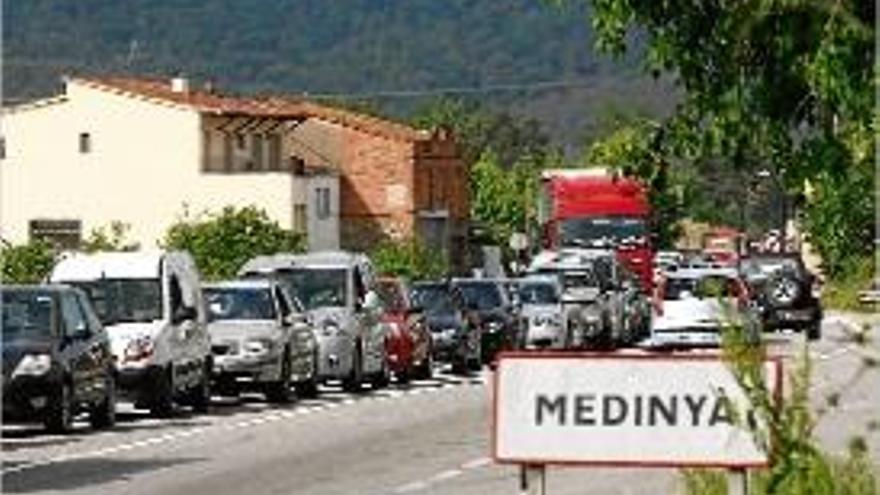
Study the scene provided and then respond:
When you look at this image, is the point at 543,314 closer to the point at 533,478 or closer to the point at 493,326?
the point at 493,326

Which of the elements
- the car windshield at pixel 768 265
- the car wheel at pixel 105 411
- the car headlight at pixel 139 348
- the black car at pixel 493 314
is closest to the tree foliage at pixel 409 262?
the car windshield at pixel 768 265

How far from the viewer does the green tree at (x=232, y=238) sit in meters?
88.5

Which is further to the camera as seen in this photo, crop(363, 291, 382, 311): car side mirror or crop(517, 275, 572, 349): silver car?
crop(517, 275, 572, 349): silver car

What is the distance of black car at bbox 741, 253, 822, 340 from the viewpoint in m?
66.5

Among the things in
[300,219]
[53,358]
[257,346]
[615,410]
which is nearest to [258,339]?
[257,346]

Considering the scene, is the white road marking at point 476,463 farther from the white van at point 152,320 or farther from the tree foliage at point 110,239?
the tree foliage at point 110,239

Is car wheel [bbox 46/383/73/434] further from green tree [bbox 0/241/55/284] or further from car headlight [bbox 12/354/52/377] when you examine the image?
green tree [bbox 0/241/55/284]

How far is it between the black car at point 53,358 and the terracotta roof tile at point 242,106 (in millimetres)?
73632

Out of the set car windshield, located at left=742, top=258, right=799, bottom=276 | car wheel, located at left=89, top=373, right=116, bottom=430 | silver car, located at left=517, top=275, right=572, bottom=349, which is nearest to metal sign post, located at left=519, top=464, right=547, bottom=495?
car wheel, located at left=89, top=373, right=116, bottom=430

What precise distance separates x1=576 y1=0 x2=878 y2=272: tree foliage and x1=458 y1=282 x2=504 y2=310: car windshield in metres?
37.9

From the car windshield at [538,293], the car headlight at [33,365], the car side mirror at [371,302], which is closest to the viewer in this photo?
the car headlight at [33,365]

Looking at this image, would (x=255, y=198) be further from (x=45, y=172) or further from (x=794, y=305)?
(x=794, y=305)

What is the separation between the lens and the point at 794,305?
220 feet

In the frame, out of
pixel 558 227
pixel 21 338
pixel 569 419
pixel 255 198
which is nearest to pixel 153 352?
pixel 21 338
